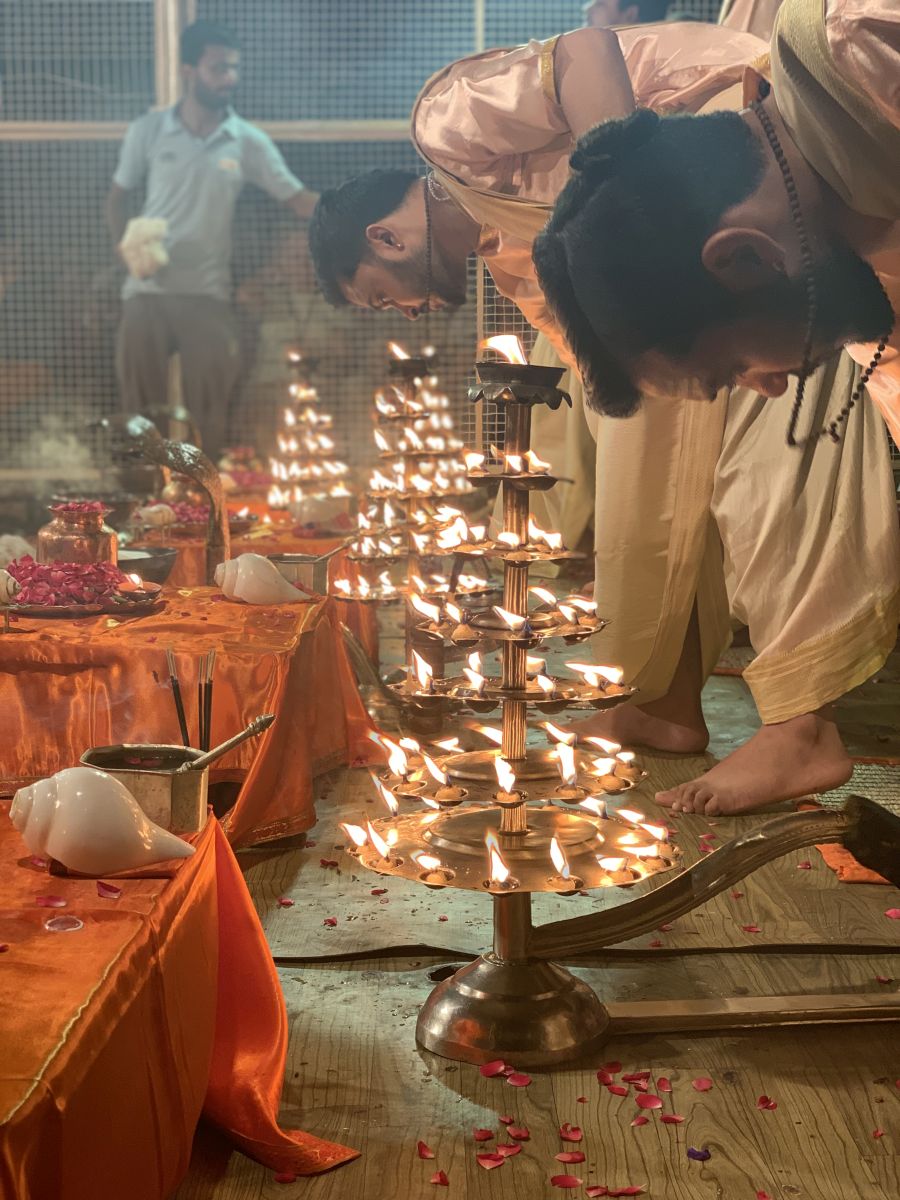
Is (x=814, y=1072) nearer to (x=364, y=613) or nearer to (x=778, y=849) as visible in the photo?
(x=778, y=849)

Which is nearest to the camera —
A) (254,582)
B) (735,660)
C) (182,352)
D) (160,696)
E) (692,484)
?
(160,696)

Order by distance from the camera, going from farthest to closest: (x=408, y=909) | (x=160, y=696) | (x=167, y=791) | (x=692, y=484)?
1. (x=692, y=484)
2. (x=160, y=696)
3. (x=408, y=909)
4. (x=167, y=791)

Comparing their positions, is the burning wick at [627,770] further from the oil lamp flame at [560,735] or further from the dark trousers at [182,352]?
the dark trousers at [182,352]

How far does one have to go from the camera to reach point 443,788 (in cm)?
206

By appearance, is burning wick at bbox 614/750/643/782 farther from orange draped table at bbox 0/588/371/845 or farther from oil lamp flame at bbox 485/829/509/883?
orange draped table at bbox 0/588/371/845

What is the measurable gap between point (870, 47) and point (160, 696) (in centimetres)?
179

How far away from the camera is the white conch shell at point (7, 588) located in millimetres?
2812

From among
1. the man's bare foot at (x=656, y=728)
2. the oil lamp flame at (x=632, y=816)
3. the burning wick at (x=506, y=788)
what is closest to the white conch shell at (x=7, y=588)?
the burning wick at (x=506, y=788)

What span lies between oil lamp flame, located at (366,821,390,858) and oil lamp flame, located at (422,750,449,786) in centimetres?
12

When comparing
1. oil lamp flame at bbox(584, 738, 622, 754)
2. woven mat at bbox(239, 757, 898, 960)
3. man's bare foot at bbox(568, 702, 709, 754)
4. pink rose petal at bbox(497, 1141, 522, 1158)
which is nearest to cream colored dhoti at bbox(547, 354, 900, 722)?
man's bare foot at bbox(568, 702, 709, 754)

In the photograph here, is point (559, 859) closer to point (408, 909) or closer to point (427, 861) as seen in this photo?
point (427, 861)

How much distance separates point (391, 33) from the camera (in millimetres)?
8320

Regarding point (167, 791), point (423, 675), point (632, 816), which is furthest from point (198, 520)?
point (167, 791)

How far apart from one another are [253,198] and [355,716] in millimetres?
5912
